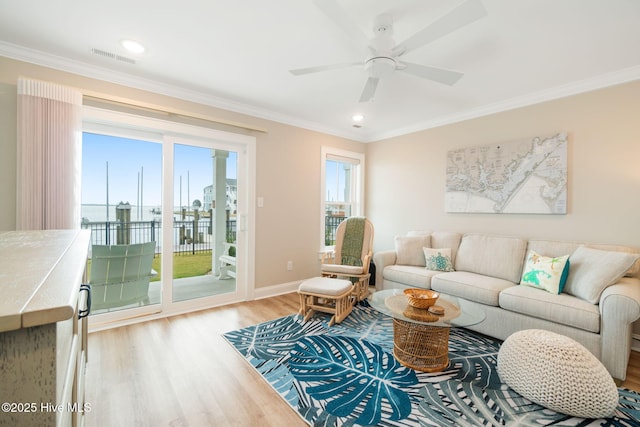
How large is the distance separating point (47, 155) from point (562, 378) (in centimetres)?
409

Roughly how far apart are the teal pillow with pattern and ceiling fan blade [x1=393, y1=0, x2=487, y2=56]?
230cm

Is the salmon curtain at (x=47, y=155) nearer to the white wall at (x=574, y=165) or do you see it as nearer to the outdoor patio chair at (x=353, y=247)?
the outdoor patio chair at (x=353, y=247)

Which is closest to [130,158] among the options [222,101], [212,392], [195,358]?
[222,101]

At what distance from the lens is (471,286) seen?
289 centimetres

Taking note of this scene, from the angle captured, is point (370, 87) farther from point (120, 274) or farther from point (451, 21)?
point (120, 274)

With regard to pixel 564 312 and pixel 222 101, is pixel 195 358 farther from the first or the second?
pixel 564 312

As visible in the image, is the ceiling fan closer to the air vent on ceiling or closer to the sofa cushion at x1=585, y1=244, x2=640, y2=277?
the air vent on ceiling

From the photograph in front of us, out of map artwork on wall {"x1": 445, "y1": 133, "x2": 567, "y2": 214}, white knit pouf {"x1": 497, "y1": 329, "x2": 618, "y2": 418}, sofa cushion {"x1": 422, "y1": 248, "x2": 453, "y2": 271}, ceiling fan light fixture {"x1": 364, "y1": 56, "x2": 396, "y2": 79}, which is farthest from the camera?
sofa cushion {"x1": 422, "y1": 248, "x2": 453, "y2": 271}

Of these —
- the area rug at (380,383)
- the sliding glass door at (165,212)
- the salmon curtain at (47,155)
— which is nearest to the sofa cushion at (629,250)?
the area rug at (380,383)

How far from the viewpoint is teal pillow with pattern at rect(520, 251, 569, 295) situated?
2.58 metres

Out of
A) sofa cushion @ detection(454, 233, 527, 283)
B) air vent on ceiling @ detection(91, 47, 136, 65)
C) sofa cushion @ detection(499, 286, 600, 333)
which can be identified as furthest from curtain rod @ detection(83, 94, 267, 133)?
sofa cushion @ detection(499, 286, 600, 333)

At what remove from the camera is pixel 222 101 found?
349 centimetres

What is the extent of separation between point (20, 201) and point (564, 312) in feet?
14.8

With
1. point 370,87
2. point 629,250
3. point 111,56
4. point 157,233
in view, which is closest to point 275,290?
point 157,233
